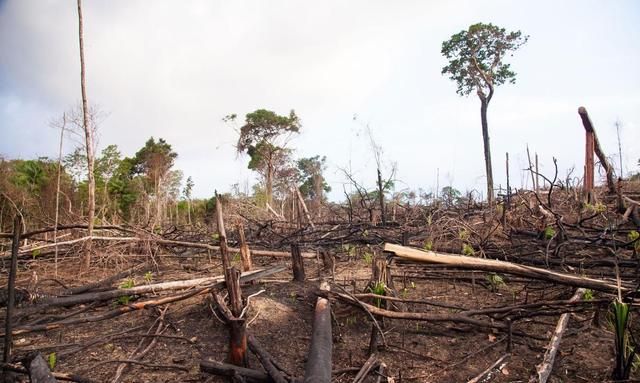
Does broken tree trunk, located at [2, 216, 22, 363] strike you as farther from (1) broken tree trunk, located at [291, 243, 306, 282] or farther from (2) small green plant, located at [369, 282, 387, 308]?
(1) broken tree trunk, located at [291, 243, 306, 282]

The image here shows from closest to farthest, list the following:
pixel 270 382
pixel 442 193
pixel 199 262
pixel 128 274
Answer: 1. pixel 270 382
2. pixel 128 274
3. pixel 199 262
4. pixel 442 193

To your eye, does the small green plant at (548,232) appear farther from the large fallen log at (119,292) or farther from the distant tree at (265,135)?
the distant tree at (265,135)

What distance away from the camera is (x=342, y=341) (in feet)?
10.5

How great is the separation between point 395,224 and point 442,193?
494cm

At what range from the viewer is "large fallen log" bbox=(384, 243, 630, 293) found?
87.4 inches

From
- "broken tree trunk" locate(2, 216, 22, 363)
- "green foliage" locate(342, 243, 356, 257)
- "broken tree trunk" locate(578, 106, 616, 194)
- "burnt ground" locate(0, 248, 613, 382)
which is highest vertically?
"broken tree trunk" locate(578, 106, 616, 194)

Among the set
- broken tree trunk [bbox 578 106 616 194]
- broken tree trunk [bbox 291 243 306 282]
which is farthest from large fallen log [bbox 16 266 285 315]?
broken tree trunk [bbox 578 106 616 194]

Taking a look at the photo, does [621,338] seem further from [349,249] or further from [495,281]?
[349,249]

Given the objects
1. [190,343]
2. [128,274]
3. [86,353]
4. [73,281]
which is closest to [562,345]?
[190,343]

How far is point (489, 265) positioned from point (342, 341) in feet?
4.93

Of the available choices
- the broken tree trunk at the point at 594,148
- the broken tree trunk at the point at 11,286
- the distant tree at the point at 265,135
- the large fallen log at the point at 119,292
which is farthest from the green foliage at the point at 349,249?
the distant tree at the point at 265,135

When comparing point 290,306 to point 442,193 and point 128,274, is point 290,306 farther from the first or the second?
point 442,193

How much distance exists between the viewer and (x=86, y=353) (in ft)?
10.5

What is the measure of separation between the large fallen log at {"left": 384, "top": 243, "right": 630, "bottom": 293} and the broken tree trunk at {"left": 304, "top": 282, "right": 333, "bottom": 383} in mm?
751
